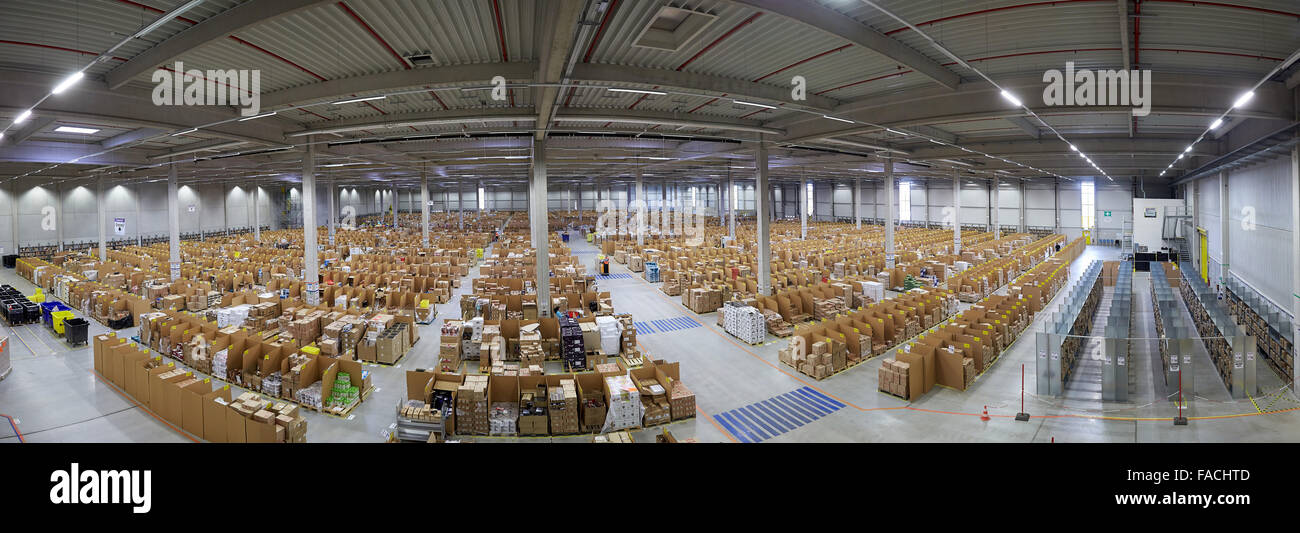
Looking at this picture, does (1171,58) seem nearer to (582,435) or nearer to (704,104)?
(704,104)

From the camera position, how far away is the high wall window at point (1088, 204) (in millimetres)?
34312

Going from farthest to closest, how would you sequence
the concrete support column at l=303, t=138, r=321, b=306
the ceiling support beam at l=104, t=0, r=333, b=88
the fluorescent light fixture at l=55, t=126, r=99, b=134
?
the concrete support column at l=303, t=138, r=321, b=306 → the fluorescent light fixture at l=55, t=126, r=99, b=134 → the ceiling support beam at l=104, t=0, r=333, b=88

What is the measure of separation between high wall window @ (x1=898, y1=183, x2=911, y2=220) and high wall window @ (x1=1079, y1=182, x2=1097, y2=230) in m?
11.2

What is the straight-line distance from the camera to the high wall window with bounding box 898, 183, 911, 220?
4303 centimetres

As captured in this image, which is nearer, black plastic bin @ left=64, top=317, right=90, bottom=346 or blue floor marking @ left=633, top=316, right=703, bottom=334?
black plastic bin @ left=64, top=317, right=90, bottom=346

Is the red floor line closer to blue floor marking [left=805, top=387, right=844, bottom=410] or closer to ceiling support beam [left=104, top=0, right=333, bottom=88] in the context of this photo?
Result: ceiling support beam [left=104, top=0, right=333, bottom=88]

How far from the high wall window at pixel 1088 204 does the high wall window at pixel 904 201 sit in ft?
36.6

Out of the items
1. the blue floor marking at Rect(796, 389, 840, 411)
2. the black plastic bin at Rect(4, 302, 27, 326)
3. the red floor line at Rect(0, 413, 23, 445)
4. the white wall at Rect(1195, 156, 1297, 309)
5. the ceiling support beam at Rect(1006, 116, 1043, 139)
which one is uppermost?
the ceiling support beam at Rect(1006, 116, 1043, 139)

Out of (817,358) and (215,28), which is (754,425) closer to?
(817,358)

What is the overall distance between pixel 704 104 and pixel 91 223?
35.9 metres

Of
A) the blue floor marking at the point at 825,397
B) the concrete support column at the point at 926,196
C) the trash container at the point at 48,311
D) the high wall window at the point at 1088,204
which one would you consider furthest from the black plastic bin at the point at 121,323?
the high wall window at the point at 1088,204

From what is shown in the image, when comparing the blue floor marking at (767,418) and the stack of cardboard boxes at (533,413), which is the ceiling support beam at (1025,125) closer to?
the blue floor marking at (767,418)

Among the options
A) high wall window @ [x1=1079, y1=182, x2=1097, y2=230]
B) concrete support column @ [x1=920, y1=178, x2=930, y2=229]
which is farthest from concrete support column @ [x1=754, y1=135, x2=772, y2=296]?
concrete support column @ [x1=920, y1=178, x2=930, y2=229]
